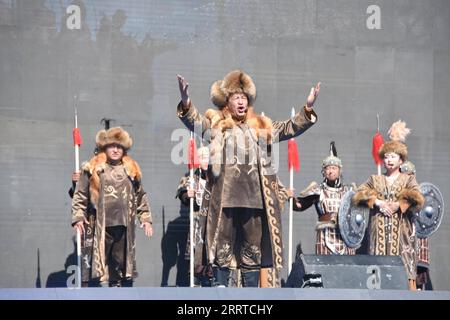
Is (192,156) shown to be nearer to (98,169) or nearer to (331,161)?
(98,169)

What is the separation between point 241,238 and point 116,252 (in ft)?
4.98

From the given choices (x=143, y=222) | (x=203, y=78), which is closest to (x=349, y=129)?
(x=203, y=78)

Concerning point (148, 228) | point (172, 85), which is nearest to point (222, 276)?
point (148, 228)

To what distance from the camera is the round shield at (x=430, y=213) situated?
15.1 meters

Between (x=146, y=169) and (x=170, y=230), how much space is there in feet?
2.04

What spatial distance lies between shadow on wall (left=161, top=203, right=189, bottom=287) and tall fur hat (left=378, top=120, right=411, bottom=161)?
2021mm

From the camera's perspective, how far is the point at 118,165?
14.8 meters

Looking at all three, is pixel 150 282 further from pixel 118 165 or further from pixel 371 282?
pixel 371 282

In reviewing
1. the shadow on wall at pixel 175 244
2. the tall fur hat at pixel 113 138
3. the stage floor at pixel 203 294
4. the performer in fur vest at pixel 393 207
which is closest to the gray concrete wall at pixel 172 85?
the shadow on wall at pixel 175 244

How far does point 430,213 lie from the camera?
15.2m

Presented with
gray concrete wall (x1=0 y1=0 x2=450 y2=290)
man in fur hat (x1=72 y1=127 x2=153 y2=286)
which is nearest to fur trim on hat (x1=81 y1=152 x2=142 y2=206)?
man in fur hat (x1=72 y1=127 x2=153 y2=286)

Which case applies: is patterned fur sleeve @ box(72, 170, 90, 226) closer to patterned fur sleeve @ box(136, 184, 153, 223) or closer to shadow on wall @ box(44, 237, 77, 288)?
patterned fur sleeve @ box(136, 184, 153, 223)

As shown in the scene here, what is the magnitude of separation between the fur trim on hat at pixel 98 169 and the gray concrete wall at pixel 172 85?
1.15 meters

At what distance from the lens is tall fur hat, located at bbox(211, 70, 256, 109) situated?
45.3 ft
